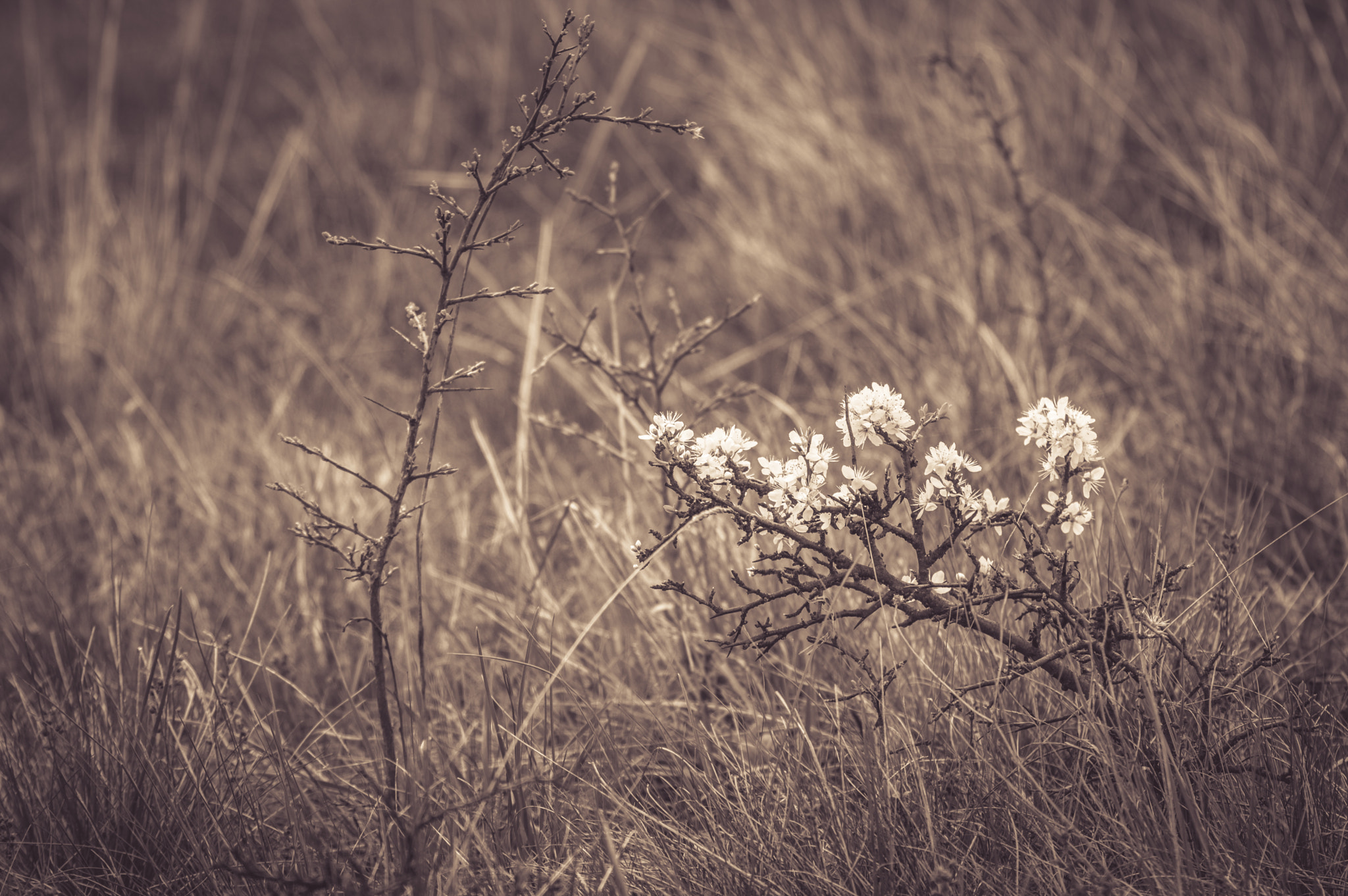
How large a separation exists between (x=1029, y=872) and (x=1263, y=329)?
1.86 metres

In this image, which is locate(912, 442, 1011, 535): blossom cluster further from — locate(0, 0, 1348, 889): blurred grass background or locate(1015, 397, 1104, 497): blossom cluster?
locate(0, 0, 1348, 889): blurred grass background

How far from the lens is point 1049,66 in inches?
137

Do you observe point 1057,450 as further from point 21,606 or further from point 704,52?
point 704,52

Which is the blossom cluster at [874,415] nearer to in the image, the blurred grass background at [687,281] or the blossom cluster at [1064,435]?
the blossom cluster at [1064,435]

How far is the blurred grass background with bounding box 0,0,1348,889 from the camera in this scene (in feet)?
6.77

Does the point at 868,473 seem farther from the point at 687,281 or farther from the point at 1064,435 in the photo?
the point at 687,281

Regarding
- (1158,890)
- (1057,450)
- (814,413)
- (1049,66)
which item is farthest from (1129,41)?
(1158,890)

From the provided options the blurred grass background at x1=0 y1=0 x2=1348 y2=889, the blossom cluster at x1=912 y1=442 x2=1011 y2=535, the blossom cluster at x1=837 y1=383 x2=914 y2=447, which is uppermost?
the blurred grass background at x1=0 y1=0 x2=1348 y2=889

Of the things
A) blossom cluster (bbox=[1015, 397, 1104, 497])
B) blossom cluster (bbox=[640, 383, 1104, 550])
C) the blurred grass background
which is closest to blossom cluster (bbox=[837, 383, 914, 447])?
blossom cluster (bbox=[640, 383, 1104, 550])

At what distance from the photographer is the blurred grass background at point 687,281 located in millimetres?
2062

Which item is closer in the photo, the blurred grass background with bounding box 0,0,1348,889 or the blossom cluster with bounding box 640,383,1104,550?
the blossom cluster with bounding box 640,383,1104,550

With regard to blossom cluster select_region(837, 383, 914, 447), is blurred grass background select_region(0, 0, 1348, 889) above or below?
above

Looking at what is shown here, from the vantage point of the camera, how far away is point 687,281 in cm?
352

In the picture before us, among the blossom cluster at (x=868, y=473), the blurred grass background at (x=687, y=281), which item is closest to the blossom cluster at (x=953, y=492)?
the blossom cluster at (x=868, y=473)
